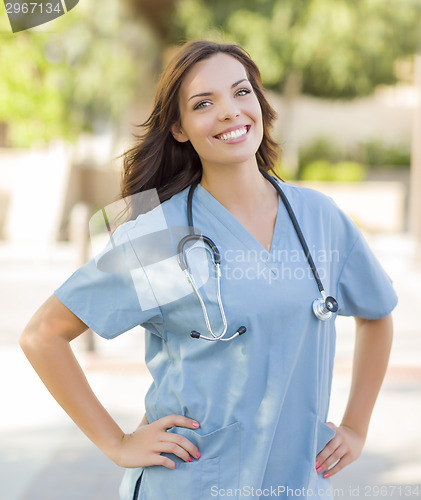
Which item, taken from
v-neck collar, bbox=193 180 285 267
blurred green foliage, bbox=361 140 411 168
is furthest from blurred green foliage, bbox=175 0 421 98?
v-neck collar, bbox=193 180 285 267

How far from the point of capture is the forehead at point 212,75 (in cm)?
150

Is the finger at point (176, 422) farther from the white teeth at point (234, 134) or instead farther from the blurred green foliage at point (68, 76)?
the blurred green foliage at point (68, 76)

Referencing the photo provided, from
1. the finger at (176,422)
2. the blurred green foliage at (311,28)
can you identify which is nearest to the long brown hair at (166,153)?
the finger at (176,422)

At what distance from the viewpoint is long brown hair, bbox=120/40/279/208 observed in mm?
1593

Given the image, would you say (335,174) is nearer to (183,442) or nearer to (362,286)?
(362,286)

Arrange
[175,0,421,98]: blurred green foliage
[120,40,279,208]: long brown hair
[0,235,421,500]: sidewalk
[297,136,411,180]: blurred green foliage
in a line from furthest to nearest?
1. [297,136,411,180]: blurred green foliage
2. [175,0,421,98]: blurred green foliage
3. [0,235,421,500]: sidewalk
4. [120,40,279,208]: long brown hair

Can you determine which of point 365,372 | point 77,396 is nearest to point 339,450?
point 365,372

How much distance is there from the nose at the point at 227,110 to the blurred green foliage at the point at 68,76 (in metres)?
11.0

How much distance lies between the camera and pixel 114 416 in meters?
3.65

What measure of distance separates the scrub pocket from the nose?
2.10ft

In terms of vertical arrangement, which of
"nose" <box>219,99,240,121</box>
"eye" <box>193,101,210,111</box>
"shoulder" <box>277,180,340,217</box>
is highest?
"eye" <box>193,101,210,111</box>

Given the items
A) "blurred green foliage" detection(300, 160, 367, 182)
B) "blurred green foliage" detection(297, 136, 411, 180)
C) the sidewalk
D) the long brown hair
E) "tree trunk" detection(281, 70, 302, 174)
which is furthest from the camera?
"blurred green foliage" detection(297, 136, 411, 180)

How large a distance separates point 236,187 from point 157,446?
578 millimetres

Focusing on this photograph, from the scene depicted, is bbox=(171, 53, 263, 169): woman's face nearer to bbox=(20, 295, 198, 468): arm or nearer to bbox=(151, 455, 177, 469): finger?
bbox=(20, 295, 198, 468): arm
